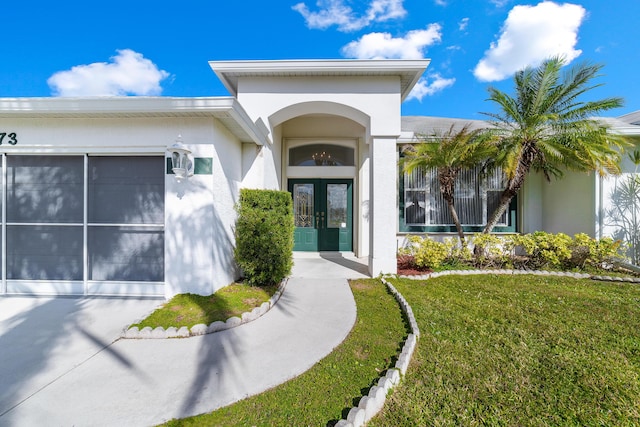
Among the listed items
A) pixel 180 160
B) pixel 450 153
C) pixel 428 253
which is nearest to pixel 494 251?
pixel 428 253

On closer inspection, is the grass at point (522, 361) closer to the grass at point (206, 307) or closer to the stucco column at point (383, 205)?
the stucco column at point (383, 205)

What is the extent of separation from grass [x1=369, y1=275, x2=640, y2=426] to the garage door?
14.6 ft

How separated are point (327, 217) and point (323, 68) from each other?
14.4 ft

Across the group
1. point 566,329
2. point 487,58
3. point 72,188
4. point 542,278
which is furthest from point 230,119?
point 487,58

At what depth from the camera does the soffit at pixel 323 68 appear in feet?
17.6

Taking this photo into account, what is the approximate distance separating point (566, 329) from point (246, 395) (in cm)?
417

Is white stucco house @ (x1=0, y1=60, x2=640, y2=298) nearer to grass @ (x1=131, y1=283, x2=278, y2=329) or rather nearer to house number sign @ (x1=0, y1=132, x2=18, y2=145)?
house number sign @ (x1=0, y1=132, x2=18, y2=145)

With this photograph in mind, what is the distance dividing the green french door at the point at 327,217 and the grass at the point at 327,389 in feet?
15.8

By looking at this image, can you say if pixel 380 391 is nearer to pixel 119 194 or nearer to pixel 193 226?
pixel 193 226

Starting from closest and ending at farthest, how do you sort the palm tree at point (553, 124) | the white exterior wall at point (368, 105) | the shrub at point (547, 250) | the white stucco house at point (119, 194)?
the white stucco house at point (119, 194) < the white exterior wall at point (368, 105) < the palm tree at point (553, 124) < the shrub at point (547, 250)

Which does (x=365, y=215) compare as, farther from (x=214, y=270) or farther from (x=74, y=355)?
(x=74, y=355)

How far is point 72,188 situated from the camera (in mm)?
4445

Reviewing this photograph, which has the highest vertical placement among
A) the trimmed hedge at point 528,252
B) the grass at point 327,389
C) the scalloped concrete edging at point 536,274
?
the trimmed hedge at point 528,252

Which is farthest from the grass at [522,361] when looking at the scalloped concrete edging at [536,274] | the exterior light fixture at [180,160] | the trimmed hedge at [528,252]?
the exterior light fixture at [180,160]
